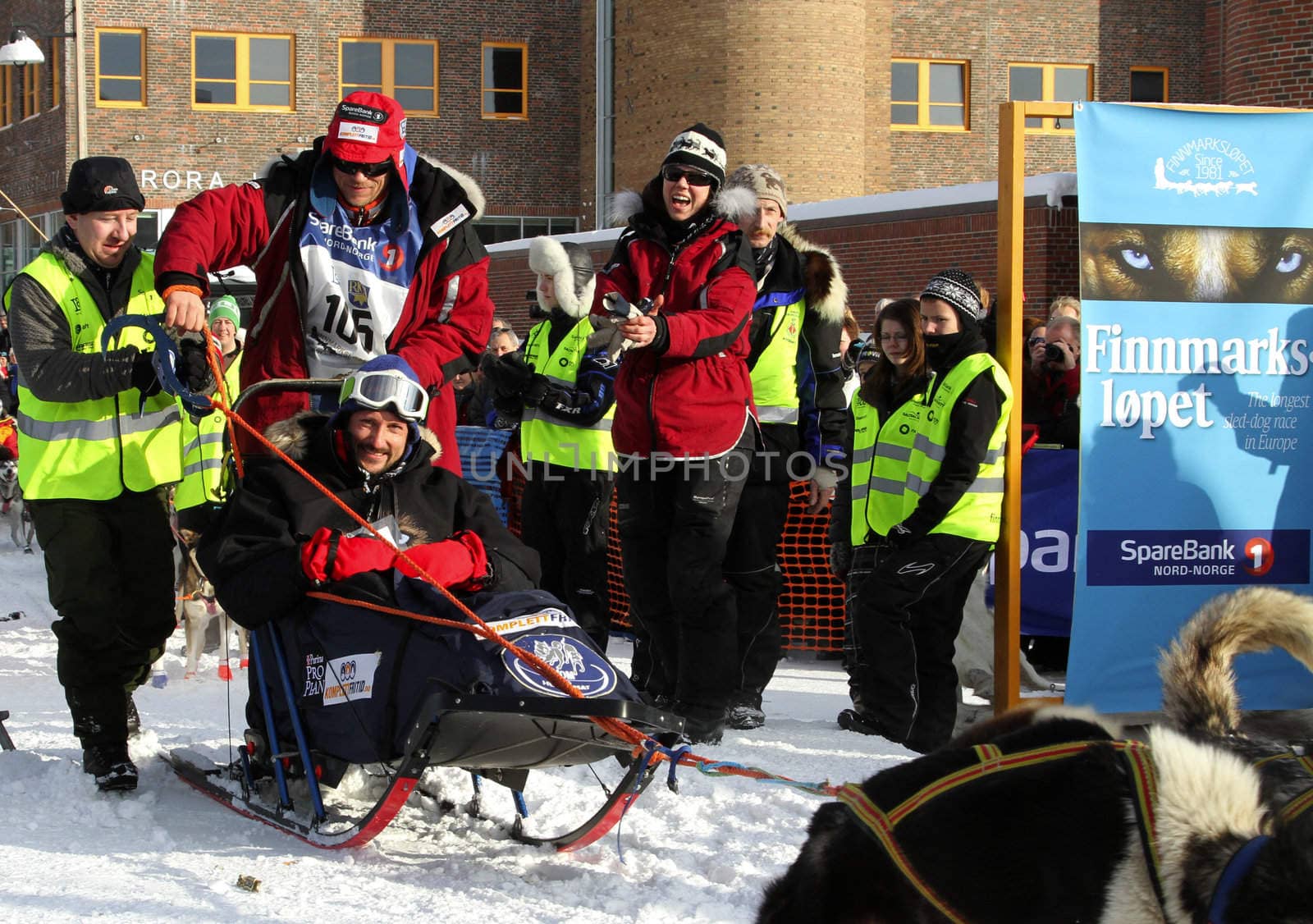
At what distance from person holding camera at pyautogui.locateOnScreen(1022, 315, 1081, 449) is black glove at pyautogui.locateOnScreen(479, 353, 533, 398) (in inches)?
97.5

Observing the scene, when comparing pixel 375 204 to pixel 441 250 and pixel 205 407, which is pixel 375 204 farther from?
pixel 205 407

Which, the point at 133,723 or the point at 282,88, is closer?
the point at 133,723


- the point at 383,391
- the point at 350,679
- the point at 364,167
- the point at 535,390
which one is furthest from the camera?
the point at 535,390

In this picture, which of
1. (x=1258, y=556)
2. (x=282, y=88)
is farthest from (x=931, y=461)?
(x=282, y=88)

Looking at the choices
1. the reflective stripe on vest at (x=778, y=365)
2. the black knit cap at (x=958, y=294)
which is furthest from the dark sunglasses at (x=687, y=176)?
the black knit cap at (x=958, y=294)

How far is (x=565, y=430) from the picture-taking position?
7305 mm

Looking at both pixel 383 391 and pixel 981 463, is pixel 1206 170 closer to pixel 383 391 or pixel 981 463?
pixel 981 463

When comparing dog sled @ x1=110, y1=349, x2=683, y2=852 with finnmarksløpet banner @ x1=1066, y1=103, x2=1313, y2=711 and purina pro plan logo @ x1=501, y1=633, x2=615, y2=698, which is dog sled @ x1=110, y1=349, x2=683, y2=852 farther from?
finnmarksløpet banner @ x1=1066, y1=103, x2=1313, y2=711

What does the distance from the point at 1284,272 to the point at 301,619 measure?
12.7 ft

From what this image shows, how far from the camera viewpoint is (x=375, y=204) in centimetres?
482

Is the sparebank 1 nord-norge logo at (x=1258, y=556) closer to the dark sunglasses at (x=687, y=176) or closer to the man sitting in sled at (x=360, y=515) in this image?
the dark sunglasses at (x=687, y=176)

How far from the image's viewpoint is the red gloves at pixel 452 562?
3.98 metres

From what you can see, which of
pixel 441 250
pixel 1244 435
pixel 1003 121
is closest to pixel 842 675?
pixel 1244 435

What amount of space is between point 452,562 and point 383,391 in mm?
576
